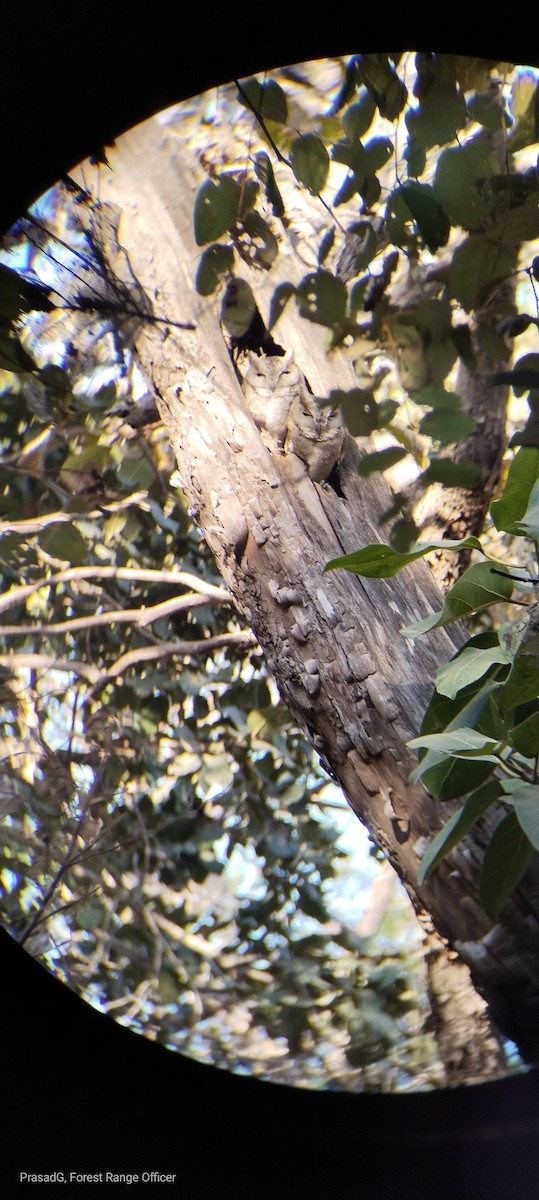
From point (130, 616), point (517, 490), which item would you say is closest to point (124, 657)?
point (130, 616)

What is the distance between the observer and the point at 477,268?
657 mm

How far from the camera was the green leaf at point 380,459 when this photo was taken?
69 centimetres

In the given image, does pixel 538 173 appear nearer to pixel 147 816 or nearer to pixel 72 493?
pixel 72 493

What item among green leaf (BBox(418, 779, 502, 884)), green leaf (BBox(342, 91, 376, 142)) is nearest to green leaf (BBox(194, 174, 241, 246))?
green leaf (BBox(342, 91, 376, 142))

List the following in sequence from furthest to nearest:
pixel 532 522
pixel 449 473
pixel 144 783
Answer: pixel 144 783 → pixel 449 473 → pixel 532 522

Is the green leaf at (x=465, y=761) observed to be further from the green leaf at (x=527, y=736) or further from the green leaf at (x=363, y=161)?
the green leaf at (x=363, y=161)

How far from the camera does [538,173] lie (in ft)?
2.14

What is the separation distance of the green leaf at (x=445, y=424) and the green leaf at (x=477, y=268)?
0.10 metres

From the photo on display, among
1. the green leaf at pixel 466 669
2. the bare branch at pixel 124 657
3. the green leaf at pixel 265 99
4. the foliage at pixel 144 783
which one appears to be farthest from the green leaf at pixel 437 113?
the bare branch at pixel 124 657

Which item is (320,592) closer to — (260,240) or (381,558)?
(381,558)

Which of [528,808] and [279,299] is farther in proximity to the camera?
[279,299]

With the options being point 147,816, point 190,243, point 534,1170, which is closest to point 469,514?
point 190,243

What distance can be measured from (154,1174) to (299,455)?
2.43 feet

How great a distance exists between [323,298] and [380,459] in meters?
0.16
